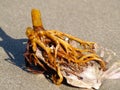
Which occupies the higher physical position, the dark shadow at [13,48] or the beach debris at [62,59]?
the beach debris at [62,59]

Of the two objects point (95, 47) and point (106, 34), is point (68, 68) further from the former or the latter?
point (106, 34)

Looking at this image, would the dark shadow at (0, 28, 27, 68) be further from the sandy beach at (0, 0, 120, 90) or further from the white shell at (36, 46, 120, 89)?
the white shell at (36, 46, 120, 89)

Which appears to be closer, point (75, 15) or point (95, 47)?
point (95, 47)

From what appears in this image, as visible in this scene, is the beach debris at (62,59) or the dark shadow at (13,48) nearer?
the beach debris at (62,59)

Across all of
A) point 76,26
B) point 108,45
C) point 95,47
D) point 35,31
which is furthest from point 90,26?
point 35,31

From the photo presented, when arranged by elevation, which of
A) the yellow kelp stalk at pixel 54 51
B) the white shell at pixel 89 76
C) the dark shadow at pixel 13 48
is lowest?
the dark shadow at pixel 13 48

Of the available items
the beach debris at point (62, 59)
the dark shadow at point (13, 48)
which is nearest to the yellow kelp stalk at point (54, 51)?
the beach debris at point (62, 59)

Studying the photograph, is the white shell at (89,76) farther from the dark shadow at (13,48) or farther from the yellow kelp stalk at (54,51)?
the dark shadow at (13,48)

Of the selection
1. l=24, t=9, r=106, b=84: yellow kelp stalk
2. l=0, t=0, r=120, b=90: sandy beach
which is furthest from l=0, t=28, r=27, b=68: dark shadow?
l=24, t=9, r=106, b=84: yellow kelp stalk
